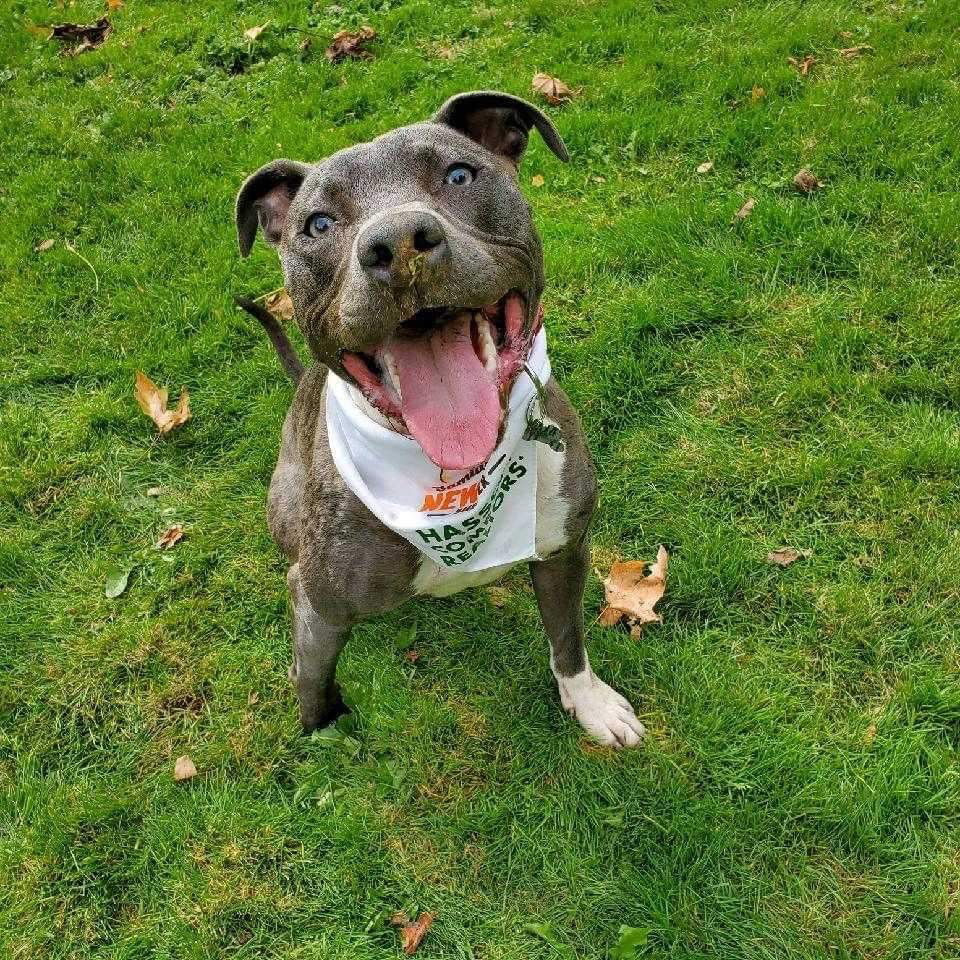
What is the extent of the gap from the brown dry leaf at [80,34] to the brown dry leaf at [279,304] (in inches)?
157

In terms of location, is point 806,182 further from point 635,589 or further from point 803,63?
point 635,589

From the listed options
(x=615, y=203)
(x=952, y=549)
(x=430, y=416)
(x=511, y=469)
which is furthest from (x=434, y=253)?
(x=615, y=203)

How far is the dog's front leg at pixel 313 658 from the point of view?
3.02m

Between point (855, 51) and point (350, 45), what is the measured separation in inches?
141

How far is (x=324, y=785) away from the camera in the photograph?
3.47 meters

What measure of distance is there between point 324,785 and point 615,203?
12.2ft

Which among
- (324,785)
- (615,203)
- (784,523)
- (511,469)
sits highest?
(511,469)

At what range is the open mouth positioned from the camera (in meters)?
2.33

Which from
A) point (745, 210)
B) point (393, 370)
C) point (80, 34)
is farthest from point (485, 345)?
point (80, 34)

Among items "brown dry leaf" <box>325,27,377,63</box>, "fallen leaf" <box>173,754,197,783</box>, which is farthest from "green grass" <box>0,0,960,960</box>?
"brown dry leaf" <box>325,27,377,63</box>

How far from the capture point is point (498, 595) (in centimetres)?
391

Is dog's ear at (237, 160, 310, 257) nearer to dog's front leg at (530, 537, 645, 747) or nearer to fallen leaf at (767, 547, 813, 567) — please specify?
dog's front leg at (530, 537, 645, 747)

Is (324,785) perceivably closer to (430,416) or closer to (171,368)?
(430,416)

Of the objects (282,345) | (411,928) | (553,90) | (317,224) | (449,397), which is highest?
(317,224)
